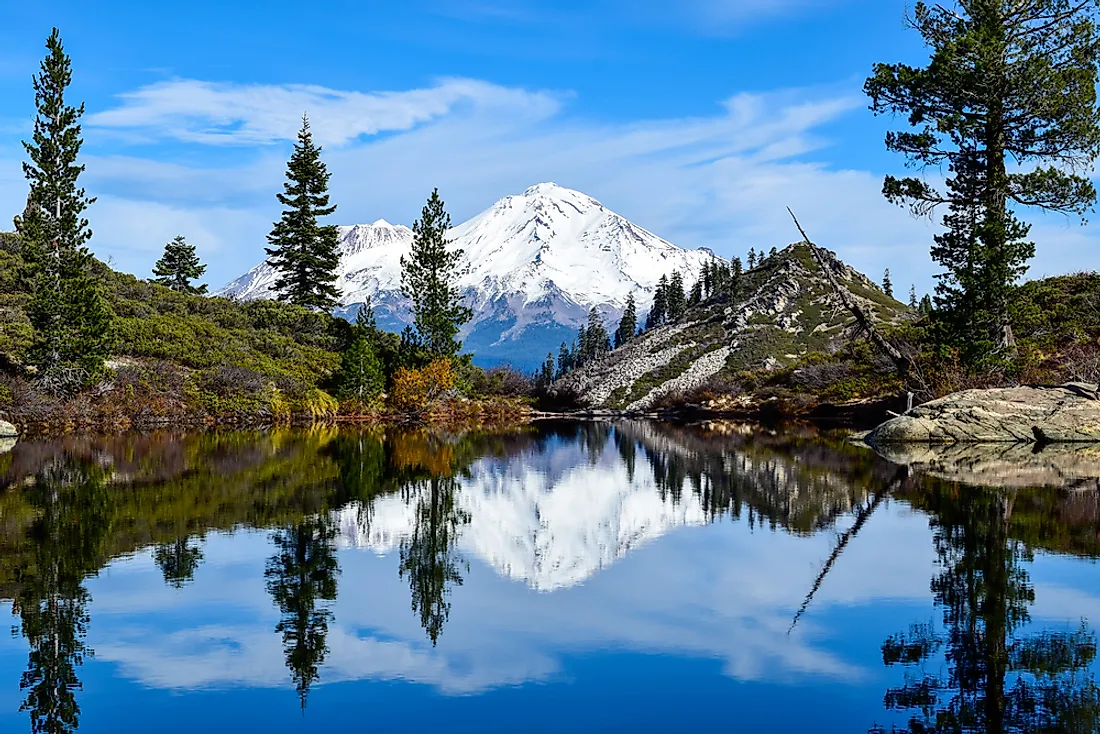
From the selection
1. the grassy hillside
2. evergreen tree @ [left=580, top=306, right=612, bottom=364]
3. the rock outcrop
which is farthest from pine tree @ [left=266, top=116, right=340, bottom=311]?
evergreen tree @ [left=580, top=306, right=612, bottom=364]

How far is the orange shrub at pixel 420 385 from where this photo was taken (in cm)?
5269

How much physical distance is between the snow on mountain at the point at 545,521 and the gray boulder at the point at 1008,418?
11.5m

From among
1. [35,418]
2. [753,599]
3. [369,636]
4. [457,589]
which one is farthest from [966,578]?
[35,418]

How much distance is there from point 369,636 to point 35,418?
3430 cm

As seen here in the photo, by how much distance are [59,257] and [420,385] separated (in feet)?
64.7

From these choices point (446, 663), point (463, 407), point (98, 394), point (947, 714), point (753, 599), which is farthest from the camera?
point (463, 407)

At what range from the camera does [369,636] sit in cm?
816

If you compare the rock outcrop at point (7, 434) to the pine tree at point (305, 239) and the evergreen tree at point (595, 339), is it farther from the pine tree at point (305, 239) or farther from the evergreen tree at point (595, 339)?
the evergreen tree at point (595, 339)

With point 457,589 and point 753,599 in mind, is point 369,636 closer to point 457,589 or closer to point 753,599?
point 457,589

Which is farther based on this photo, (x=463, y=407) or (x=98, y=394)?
(x=463, y=407)

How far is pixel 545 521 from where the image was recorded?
14.9m

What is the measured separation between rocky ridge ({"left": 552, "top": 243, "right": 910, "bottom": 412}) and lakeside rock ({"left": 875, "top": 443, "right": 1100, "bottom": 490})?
35.5 m

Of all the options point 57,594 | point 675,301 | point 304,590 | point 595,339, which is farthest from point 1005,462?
point 595,339

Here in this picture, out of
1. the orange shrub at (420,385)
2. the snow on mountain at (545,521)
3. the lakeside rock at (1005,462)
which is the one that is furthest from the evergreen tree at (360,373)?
the lakeside rock at (1005,462)
